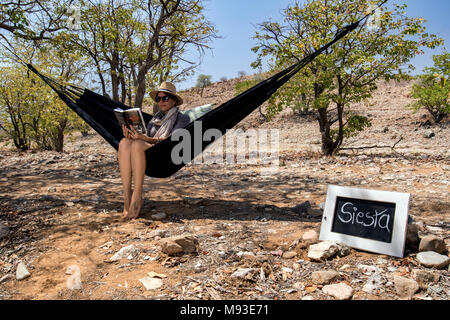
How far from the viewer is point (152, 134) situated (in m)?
2.77

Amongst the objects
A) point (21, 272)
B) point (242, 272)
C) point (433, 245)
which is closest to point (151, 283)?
point (242, 272)

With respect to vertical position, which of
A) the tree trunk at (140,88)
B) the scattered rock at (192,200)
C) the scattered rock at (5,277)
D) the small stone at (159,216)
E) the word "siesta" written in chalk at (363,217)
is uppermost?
the tree trunk at (140,88)

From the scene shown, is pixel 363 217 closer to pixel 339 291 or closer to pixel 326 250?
pixel 326 250

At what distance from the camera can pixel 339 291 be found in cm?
130

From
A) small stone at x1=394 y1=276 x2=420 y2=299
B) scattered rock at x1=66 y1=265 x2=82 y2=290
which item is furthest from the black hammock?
small stone at x1=394 y1=276 x2=420 y2=299

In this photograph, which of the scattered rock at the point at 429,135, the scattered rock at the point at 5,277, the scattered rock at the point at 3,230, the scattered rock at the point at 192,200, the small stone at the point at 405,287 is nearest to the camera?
the small stone at the point at 405,287

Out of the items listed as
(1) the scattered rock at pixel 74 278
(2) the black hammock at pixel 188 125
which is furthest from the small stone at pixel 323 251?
(2) the black hammock at pixel 188 125

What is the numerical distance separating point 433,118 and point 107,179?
1134 centimetres

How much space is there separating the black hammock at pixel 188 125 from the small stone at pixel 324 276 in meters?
1.48

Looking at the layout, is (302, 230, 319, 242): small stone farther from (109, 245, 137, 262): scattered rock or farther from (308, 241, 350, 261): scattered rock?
(109, 245, 137, 262): scattered rock

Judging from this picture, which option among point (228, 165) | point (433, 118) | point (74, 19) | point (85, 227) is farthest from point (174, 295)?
point (433, 118)

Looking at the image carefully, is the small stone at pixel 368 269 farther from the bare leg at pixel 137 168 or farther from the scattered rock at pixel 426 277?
the bare leg at pixel 137 168

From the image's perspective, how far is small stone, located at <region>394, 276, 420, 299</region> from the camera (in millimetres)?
1270

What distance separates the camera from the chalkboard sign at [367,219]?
1.63 metres
